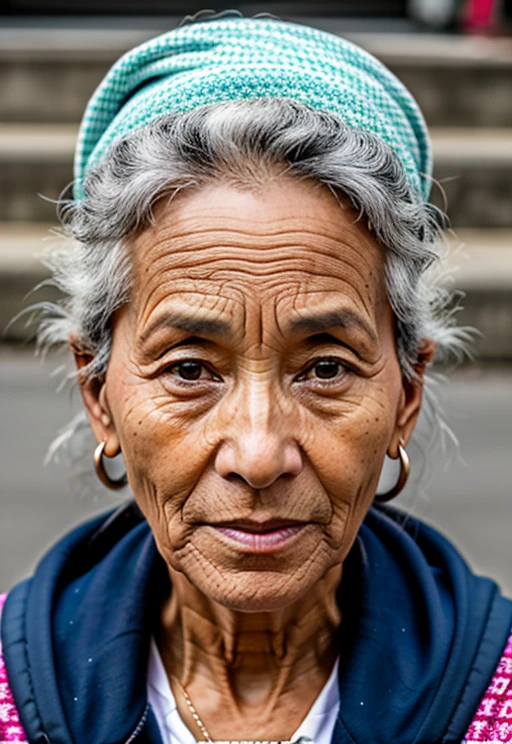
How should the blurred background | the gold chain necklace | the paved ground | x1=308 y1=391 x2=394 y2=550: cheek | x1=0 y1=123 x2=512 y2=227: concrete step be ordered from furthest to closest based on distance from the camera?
1. x1=0 y1=123 x2=512 y2=227: concrete step
2. the blurred background
3. the paved ground
4. the gold chain necklace
5. x1=308 y1=391 x2=394 y2=550: cheek

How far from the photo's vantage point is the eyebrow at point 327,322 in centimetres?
187

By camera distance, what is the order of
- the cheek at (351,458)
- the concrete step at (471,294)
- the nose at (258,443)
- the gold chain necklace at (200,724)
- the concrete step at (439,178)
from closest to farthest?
the nose at (258,443)
the cheek at (351,458)
the gold chain necklace at (200,724)
the concrete step at (471,294)
the concrete step at (439,178)

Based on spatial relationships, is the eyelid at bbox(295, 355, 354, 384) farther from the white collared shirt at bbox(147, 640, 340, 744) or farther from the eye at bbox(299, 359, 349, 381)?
the white collared shirt at bbox(147, 640, 340, 744)

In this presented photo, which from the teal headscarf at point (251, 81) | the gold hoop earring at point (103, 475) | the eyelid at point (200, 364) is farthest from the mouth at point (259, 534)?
the teal headscarf at point (251, 81)

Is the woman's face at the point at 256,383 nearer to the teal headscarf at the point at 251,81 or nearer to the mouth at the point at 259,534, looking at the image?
the mouth at the point at 259,534

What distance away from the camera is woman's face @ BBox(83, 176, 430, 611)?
185 cm

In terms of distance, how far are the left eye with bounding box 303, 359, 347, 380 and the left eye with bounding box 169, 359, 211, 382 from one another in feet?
0.62

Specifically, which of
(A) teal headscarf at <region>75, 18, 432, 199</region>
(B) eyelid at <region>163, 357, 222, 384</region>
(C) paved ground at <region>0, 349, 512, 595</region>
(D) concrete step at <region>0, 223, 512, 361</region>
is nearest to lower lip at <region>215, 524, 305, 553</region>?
(B) eyelid at <region>163, 357, 222, 384</region>

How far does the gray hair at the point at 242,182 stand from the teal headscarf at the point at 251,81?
4 cm

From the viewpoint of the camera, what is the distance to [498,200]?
7332mm

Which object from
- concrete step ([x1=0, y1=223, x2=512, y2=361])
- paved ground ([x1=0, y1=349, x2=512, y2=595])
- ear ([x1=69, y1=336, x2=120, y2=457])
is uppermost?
ear ([x1=69, y1=336, x2=120, y2=457])

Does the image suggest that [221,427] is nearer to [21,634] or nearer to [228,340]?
[228,340]

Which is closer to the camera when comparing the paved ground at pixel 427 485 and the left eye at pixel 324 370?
the left eye at pixel 324 370

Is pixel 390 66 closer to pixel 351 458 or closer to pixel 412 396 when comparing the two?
pixel 412 396
